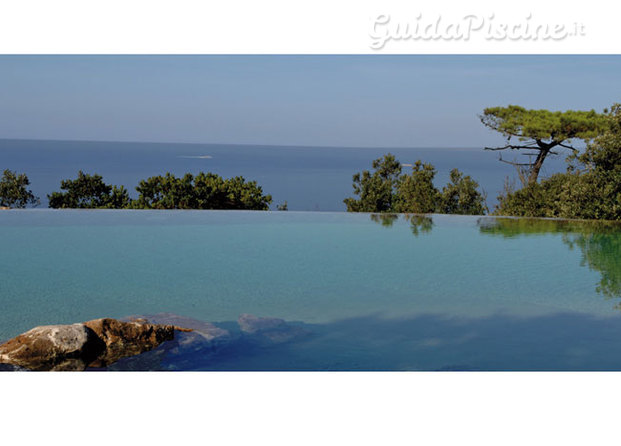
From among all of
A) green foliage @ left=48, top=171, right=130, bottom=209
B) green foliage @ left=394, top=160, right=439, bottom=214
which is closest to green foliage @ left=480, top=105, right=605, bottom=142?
green foliage @ left=394, top=160, right=439, bottom=214

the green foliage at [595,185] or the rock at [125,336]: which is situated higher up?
the green foliage at [595,185]

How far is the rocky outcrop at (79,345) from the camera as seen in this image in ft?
16.1

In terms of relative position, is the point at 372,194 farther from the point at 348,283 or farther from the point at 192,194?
the point at 348,283

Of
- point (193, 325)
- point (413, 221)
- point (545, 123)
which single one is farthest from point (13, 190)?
point (545, 123)

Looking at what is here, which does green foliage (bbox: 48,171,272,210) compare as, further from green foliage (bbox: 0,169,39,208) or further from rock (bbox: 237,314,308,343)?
rock (bbox: 237,314,308,343)

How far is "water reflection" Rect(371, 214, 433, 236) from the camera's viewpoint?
11166 mm

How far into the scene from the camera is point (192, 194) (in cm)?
1317

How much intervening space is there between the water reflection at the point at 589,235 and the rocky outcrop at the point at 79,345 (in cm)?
495

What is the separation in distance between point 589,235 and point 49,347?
8.73 m
